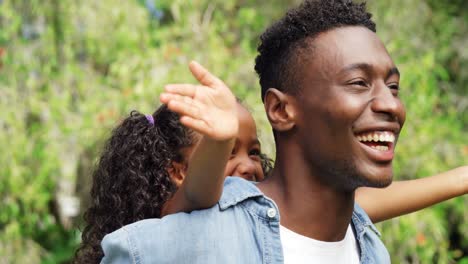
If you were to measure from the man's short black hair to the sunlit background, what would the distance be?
2731 mm

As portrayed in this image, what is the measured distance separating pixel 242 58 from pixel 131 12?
0.89m

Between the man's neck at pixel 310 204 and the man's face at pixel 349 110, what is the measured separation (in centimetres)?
3

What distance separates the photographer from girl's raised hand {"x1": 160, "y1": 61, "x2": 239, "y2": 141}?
1533 millimetres

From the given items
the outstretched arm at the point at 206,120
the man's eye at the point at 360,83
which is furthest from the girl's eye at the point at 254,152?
the outstretched arm at the point at 206,120

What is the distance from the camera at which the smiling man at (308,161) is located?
1779 millimetres

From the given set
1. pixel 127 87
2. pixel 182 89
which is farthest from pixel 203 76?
pixel 127 87

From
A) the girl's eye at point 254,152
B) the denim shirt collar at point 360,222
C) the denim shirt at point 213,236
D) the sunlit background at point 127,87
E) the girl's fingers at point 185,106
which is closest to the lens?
the girl's fingers at point 185,106

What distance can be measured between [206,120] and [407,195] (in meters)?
1.05

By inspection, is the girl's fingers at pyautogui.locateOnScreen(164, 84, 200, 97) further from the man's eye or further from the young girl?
the young girl

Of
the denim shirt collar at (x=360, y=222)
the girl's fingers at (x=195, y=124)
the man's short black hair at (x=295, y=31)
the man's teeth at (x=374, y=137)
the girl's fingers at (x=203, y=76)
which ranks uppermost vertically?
the man's short black hair at (x=295, y=31)

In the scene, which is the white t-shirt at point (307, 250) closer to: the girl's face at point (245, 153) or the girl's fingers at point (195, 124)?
the girl's fingers at point (195, 124)

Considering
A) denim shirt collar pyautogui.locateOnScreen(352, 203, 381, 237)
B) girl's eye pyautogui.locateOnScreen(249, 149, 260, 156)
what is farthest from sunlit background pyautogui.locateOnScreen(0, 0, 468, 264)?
denim shirt collar pyautogui.locateOnScreen(352, 203, 381, 237)

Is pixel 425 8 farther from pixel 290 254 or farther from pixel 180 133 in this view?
pixel 290 254

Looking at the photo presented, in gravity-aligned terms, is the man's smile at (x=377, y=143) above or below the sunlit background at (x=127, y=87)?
below
